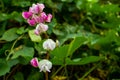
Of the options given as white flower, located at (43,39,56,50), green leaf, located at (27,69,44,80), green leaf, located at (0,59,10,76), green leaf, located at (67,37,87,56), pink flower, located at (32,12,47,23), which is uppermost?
pink flower, located at (32,12,47,23)

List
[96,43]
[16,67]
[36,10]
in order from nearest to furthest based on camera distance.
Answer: [36,10] → [16,67] → [96,43]

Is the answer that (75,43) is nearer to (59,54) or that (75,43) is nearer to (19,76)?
(59,54)

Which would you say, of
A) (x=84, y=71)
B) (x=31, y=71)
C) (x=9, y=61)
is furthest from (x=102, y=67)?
(x=9, y=61)

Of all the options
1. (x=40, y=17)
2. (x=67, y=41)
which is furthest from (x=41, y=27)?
(x=67, y=41)

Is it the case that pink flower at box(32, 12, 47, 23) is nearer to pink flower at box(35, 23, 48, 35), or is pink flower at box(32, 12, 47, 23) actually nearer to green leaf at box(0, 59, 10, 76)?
pink flower at box(35, 23, 48, 35)

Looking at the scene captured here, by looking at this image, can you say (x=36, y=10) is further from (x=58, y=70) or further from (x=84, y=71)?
(x=84, y=71)

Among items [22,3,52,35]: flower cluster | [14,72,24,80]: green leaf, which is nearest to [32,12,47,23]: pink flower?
[22,3,52,35]: flower cluster
